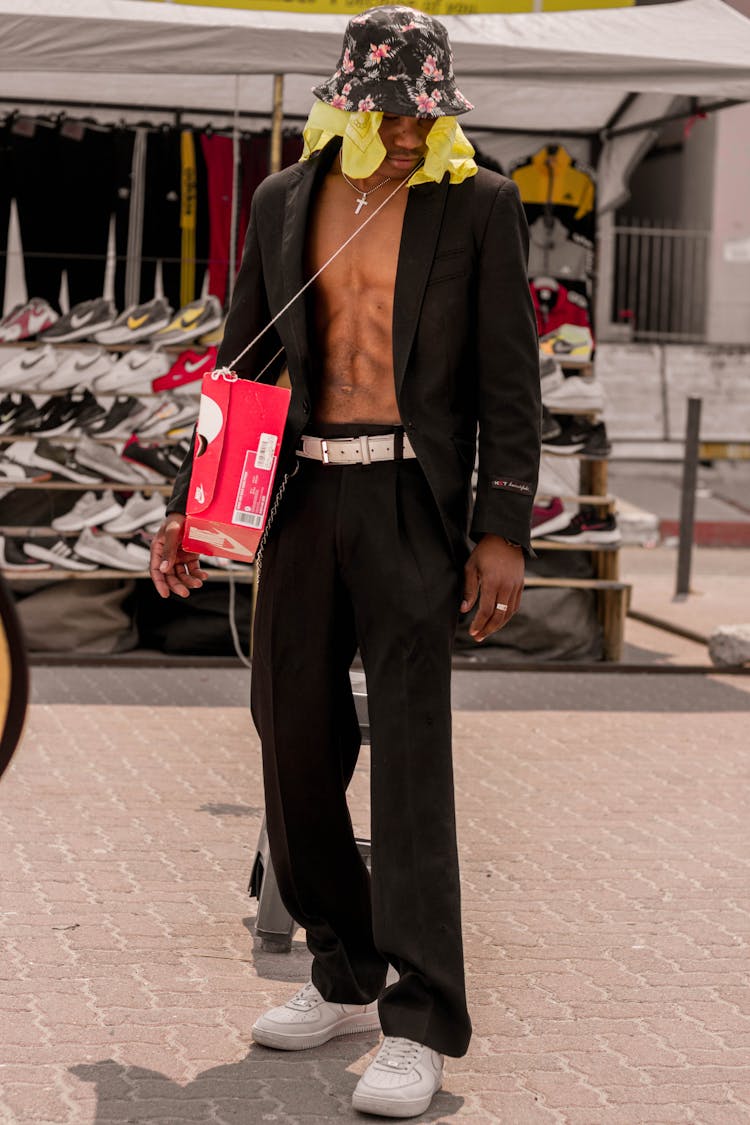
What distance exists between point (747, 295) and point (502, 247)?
21674mm

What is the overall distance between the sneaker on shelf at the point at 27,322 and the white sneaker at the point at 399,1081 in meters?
6.16

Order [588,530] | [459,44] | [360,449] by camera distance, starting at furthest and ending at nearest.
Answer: [588,530] → [459,44] → [360,449]

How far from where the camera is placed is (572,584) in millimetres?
9422

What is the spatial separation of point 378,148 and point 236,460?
2.39 ft

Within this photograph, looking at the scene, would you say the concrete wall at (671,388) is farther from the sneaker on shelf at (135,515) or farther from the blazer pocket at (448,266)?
the blazer pocket at (448,266)

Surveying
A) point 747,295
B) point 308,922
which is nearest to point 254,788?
point 308,922

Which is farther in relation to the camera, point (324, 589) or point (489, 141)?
point (489, 141)

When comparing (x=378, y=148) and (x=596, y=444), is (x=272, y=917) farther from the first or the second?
(x=596, y=444)

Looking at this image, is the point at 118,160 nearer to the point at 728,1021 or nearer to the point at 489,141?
the point at 489,141

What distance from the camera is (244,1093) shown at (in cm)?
371

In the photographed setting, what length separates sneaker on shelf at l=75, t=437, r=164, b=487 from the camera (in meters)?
9.13

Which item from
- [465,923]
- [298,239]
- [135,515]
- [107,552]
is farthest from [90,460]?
[298,239]

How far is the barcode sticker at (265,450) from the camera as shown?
3740mm

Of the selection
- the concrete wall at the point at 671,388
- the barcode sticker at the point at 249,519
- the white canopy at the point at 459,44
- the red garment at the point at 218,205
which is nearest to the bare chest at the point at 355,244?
the barcode sticker at the point at 249,519
